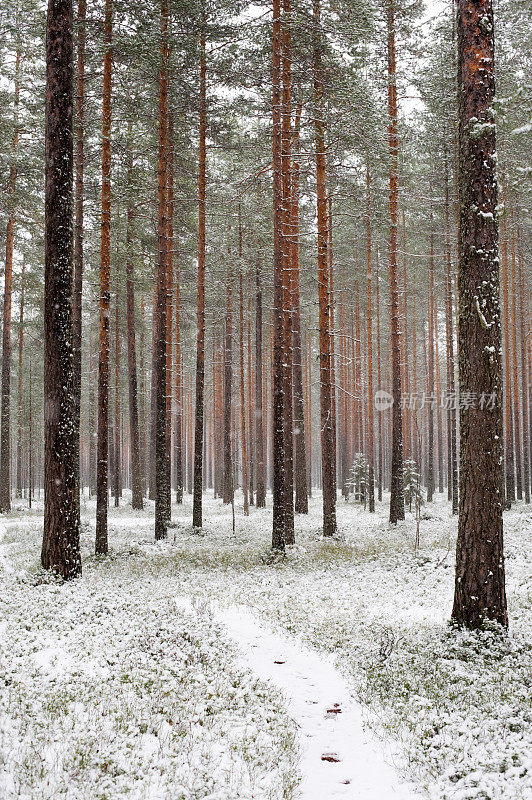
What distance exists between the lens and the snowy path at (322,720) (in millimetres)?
4189

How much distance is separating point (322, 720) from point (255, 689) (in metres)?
0.82

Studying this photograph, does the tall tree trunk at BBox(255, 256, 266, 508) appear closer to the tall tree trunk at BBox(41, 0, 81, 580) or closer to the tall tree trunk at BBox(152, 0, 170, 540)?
the tall tree trunk at BBox(152, 0, 170, 540)

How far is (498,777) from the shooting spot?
408 centimetres

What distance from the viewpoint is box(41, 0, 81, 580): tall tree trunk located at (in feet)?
29.7

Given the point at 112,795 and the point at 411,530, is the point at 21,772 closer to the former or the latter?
the point at 112,795

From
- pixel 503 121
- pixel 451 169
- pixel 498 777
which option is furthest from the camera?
pixel 451 169

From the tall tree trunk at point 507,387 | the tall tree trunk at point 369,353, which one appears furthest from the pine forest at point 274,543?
the tall tree trunk at point 507,387

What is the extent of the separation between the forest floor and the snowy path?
20mm

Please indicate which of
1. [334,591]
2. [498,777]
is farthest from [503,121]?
[334,591]

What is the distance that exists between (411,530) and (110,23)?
55.4 feet

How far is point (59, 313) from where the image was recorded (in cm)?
910

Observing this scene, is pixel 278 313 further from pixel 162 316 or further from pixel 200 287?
pixel 200 287

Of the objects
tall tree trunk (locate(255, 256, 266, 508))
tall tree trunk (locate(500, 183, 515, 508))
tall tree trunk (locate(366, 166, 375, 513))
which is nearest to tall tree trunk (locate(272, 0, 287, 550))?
tall tree trunk (locate(366, 166, 375, 513))

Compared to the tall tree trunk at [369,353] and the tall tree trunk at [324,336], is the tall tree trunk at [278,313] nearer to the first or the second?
the tall tree trunk at [324,336]
